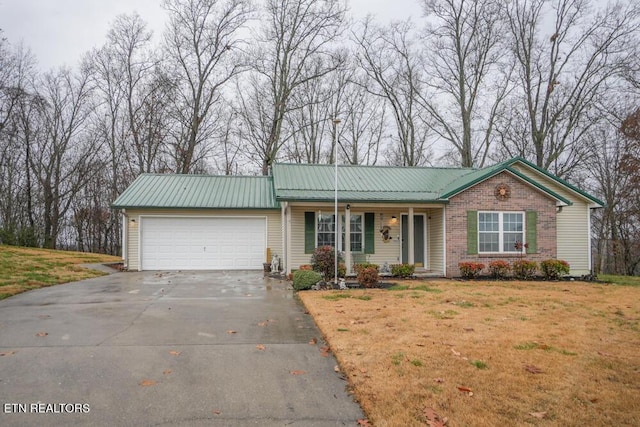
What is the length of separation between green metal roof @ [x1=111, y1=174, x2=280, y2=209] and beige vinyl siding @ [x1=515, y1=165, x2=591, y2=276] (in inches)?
406

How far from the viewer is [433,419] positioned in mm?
3438

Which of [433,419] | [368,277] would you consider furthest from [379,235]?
[433,419]

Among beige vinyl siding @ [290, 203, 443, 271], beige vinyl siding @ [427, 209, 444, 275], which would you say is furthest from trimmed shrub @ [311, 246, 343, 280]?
beige vinyl siding @ [427, 209, 444, 275]

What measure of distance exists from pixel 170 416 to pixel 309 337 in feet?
9.36

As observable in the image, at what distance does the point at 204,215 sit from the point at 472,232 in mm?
9926

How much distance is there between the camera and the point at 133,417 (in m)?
3.54

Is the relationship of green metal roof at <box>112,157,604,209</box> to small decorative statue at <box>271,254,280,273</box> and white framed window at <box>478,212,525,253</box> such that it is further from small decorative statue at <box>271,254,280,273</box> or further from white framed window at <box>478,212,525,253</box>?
small decorative statue at <box>271,254,280,273</box>

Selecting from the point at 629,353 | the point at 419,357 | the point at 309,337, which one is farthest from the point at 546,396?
the point at 309,337

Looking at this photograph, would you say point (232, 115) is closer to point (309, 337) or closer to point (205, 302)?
point (205, 302)

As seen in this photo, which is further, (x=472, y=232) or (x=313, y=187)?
(x=313, y=187)

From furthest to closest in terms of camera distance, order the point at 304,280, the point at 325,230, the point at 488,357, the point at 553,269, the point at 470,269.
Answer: the point at 325,230 < the point at 553,269 < the point at 470,269 < the point at 304,280 < the point at 488,357

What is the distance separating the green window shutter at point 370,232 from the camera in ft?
50.9

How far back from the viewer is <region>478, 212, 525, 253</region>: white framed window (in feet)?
46.7

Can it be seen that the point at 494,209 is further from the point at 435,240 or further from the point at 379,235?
the point at 379,235
